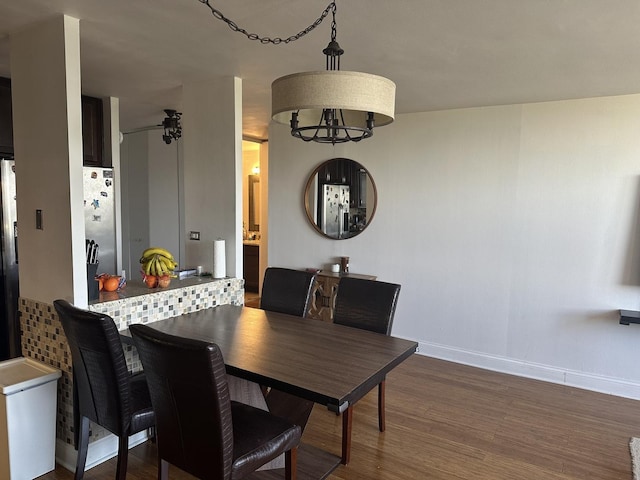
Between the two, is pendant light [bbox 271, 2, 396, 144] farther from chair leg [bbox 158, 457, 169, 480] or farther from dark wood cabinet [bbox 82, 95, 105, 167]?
dark wood cabinet [bbox 82, 95, 105, 167]

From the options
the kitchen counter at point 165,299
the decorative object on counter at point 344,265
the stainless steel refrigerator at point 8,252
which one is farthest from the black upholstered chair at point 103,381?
the decorative object on counter at point 344,265

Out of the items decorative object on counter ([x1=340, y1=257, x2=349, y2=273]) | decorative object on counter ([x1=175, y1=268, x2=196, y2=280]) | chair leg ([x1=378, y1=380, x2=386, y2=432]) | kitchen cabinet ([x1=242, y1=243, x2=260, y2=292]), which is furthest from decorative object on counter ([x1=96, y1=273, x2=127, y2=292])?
kitchen cabinet ([x1=242, y1=243, x2=260, y2=292])

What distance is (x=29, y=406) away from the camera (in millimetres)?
2307

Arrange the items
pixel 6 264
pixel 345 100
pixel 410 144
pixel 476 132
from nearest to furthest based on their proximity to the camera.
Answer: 1. pixel 345 100
2. pixel 6 264
3. pixel 476 132
4. pixel 410 144

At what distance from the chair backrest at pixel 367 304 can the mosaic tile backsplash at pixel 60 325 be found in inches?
40.2

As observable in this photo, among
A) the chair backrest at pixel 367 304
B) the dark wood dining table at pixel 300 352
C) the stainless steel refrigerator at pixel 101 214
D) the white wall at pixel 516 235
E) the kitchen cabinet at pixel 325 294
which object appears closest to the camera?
the dark wood dining table at pixel 300 352

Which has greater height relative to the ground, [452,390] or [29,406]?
[29,406]

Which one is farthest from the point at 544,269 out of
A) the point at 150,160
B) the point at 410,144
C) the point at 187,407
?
the point at 150,160

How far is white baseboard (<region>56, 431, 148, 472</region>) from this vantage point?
2.46m

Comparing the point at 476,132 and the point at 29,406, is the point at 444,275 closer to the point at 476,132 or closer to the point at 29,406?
the point at 476,132

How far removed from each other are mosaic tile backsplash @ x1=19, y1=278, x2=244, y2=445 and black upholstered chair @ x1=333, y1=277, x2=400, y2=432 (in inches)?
40.3

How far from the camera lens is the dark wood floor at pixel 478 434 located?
252cm

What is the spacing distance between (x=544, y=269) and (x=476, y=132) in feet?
4.42

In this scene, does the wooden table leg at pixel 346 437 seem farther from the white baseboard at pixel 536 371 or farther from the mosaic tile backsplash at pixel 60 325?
the white baseboard at pixel 536 371
